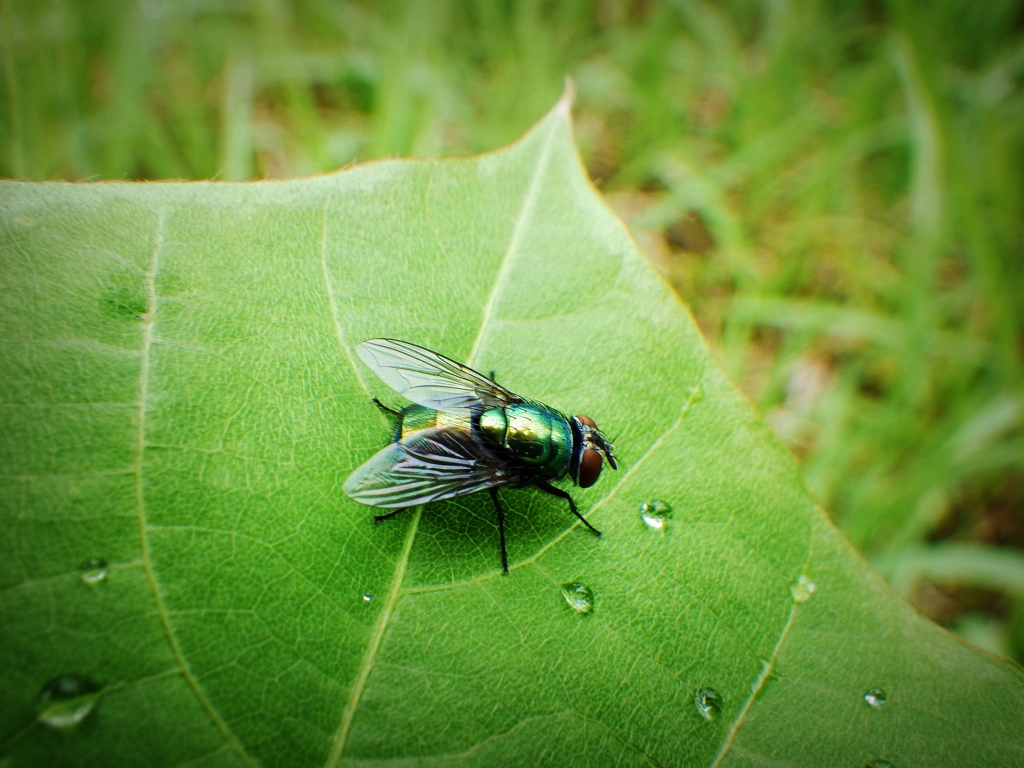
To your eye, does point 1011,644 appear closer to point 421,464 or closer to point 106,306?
point 421,464

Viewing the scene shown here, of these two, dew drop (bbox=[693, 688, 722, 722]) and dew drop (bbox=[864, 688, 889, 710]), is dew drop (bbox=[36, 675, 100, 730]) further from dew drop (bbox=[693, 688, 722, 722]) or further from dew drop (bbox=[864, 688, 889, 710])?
dew drop (bbox=[864, 688, 889, 710])

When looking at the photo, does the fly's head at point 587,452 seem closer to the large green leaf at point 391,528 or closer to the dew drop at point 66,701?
the large green leaf at point 391,528

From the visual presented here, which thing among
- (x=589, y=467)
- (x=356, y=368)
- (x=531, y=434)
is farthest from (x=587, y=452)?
(x=356, y=368)

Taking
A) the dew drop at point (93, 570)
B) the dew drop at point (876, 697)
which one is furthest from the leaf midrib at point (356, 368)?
the dew drop at point (876, 697)

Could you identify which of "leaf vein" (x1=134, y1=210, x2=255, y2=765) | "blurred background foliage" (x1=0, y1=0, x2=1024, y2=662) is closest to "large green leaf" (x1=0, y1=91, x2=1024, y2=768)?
"leaf vein" (x1=134, y1=210, x2=255, y2=765)

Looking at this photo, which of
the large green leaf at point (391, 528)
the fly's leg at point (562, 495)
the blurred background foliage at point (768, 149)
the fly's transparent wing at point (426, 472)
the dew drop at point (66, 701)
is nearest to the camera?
the dew drop at point (66, 701)

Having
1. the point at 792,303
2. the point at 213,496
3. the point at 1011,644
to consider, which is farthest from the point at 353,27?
the point at 1011,644
